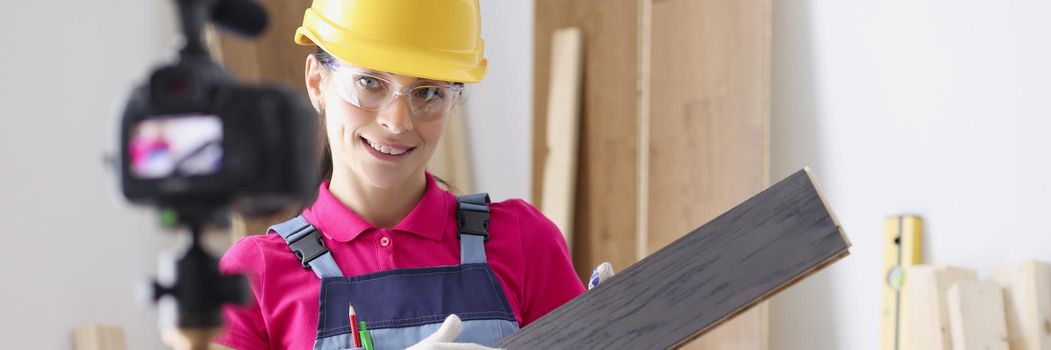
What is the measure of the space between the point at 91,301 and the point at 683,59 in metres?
1.97

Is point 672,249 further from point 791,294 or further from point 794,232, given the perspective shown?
point 791,294

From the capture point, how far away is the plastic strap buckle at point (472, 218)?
193 centimetres

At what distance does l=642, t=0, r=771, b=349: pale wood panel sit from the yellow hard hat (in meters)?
1.85

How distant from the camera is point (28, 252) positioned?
3227 millimetres

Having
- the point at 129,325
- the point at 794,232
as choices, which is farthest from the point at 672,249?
→ the point at 129,325

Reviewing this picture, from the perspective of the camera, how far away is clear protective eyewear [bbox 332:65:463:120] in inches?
68.4

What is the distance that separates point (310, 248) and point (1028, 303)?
199cm

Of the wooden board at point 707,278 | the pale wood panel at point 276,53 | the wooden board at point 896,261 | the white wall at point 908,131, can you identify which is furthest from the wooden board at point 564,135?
the wooden board at point 707,278

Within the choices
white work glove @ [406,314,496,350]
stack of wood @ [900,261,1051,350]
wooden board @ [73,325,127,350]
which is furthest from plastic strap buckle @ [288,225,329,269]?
stack of wood @ [900,261,1051,350]

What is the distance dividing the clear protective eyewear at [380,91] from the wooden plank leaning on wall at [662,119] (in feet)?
6.14

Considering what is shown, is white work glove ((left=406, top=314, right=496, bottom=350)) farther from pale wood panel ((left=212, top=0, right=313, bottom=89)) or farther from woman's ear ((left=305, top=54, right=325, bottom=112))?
pale wood panel ((left=212, top=0, right=313, bottom=89))

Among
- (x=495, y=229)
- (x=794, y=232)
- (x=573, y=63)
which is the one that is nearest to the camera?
(x=794, y=232)

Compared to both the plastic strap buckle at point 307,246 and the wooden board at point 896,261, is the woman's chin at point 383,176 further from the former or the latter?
the wooden board at point 896,261

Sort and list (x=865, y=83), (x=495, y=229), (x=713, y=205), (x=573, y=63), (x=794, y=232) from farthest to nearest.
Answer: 1. (x=573, y=63)
2. (x=713, y=205)
3. (x=865, y=83)
4. (x=495, y=229)
5. (x=794, y=232)
